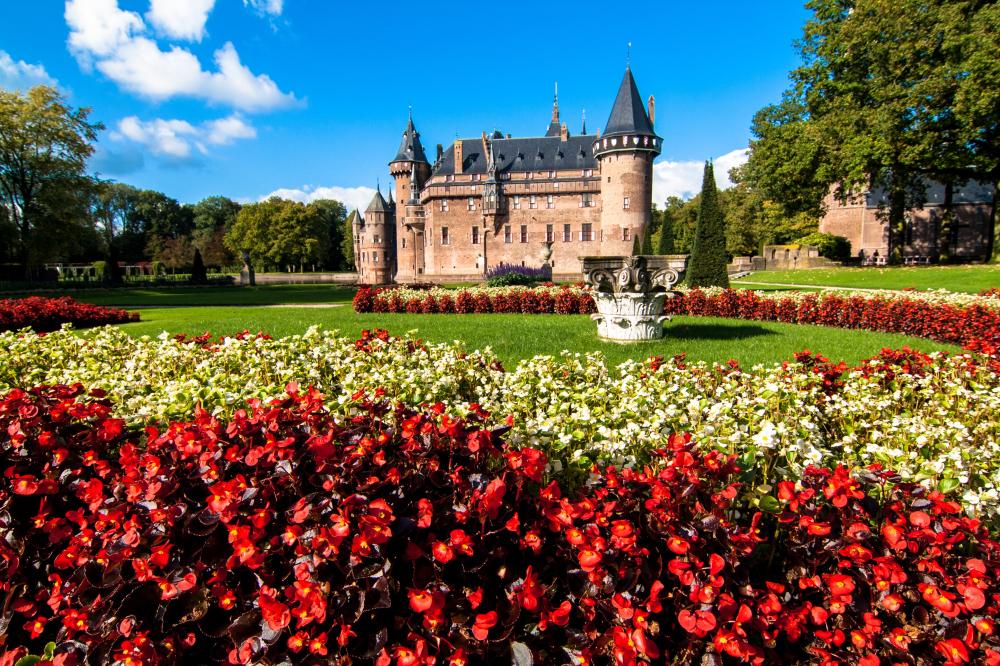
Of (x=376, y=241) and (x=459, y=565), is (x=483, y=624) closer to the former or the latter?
(x=459, y=565)

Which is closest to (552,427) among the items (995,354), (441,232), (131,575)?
(131,575)

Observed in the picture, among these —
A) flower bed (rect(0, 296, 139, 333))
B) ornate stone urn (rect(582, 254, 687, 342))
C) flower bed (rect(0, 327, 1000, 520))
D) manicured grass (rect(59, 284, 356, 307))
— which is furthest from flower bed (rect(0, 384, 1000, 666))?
manicured grass (rect(59, 284, 356, 307))

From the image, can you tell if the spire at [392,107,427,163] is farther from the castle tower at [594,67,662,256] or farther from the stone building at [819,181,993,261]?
the stone building at [819,181,993,261]

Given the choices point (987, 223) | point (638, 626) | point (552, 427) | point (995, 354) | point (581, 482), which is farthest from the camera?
point (987, 223)

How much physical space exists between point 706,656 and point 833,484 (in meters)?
0.84

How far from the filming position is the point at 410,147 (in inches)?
2196

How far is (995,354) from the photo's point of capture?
636 cm

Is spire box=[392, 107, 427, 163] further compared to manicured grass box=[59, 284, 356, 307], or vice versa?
spire box=[392, 107, 427, 163]

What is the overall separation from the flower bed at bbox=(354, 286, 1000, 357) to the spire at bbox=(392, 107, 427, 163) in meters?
42.0

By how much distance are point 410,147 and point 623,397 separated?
55934mm

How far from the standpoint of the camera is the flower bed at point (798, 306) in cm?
973

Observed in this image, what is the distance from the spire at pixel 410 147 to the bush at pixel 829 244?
36.0 metres

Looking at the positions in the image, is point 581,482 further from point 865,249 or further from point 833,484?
point 865,249

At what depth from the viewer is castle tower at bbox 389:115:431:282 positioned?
55216 millimetres
